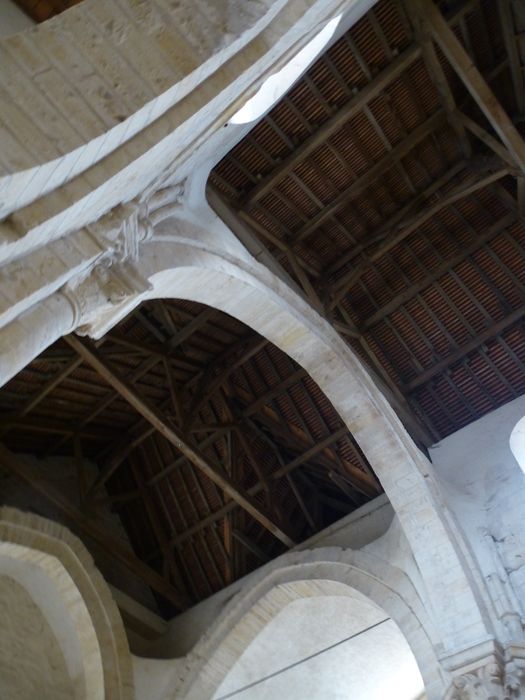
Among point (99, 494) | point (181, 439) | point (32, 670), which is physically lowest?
point (32, 670)

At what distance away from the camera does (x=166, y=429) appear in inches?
384

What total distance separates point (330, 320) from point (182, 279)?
3779 millimetres

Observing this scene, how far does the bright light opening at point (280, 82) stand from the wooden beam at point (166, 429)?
3.42 metres

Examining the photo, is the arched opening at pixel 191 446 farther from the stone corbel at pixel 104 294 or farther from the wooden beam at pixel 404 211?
the stone corbel at pixel 104 294

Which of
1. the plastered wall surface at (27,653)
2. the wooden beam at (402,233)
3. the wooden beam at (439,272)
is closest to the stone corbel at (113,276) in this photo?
the wooden beam at (402,233)

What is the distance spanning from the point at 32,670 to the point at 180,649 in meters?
2.04

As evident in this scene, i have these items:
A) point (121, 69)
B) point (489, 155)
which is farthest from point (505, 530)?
point (121, 69)

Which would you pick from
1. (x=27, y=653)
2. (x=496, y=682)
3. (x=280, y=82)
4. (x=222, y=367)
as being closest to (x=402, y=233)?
(x=280, y=82)

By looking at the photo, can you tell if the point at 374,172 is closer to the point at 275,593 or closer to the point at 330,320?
the point at 330,320

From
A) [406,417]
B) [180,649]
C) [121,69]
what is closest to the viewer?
[121,69]

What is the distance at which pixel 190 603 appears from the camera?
11867 mm

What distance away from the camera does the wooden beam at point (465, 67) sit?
8.16 m

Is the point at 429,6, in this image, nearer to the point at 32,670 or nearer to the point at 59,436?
the point at 59,436

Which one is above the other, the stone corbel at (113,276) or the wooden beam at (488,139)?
the wooden beam at (488,139)
